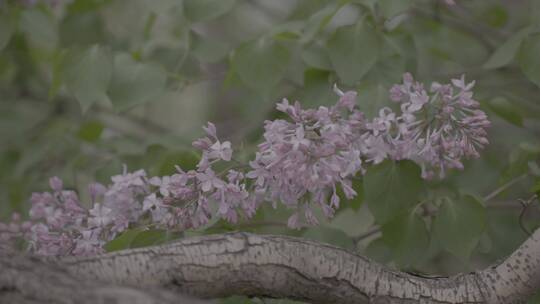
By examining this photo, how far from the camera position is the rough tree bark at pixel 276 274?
1.27m

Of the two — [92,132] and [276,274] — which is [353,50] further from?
Answer: [92,132]

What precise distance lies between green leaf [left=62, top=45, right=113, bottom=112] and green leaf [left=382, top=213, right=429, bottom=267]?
829 mm

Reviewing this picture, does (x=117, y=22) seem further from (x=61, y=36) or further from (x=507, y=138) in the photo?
(x=507, y=138)

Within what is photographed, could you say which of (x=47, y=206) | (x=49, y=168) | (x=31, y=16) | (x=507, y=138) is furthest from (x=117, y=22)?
(x=47, y=206)

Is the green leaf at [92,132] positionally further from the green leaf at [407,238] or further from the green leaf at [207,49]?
the green leaf at [407,238]

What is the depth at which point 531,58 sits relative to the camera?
1.78m

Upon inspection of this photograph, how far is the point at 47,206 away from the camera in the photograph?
1768mm

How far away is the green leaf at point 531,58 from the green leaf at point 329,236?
1.87ft

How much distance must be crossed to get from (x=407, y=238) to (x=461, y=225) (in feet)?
0.41

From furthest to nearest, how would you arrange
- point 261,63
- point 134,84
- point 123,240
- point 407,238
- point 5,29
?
1. point 5,29
2. point 134,84
3. point 261,63
4. point 407,238
5. point 123,240

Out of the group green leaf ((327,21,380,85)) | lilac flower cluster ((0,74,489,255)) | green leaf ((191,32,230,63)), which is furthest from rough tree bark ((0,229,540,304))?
green leaf ((191,32,230,63))

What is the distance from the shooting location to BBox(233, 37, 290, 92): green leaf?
1971 mm

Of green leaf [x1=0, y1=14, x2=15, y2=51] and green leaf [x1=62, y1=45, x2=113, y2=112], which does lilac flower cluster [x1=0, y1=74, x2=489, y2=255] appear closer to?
green leaf [x1=62, y1=45, x2=113, y2=112]

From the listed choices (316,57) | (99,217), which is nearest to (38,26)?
(316,57)
